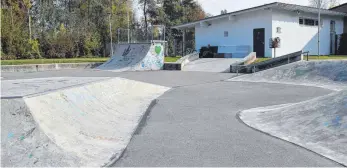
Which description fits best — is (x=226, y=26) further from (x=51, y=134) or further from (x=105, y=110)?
(x=51, y=134)

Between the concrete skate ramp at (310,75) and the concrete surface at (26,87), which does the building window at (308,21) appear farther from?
the concrete surface at (26,87)

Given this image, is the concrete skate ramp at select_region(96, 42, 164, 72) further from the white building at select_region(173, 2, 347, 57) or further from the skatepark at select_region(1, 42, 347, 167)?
the skatepark at select_region(1, 42, 347, 167)

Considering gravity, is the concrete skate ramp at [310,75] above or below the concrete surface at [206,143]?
above

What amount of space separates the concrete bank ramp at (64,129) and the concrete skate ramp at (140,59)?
15.9 meters

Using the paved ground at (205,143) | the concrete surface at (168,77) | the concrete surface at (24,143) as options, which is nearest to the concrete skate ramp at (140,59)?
the concrete surface at (168,77)

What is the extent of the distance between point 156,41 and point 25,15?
60.0ft

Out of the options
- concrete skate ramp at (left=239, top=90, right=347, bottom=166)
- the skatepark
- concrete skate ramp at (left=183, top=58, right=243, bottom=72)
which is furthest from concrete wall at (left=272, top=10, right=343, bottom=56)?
concrete skate ramp at (left=239, top=90, right=347, bottom=166)

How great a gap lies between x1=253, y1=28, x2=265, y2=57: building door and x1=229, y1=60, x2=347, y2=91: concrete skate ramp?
358 inches

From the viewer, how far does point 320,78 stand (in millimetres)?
14398

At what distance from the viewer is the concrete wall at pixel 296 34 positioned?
25453mm

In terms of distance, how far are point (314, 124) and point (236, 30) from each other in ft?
74.5

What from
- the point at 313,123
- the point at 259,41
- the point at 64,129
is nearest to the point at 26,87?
the point at 64,129

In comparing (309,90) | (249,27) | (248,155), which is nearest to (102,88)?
(248,155)

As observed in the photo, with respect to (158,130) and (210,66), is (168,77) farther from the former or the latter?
(158,130)
